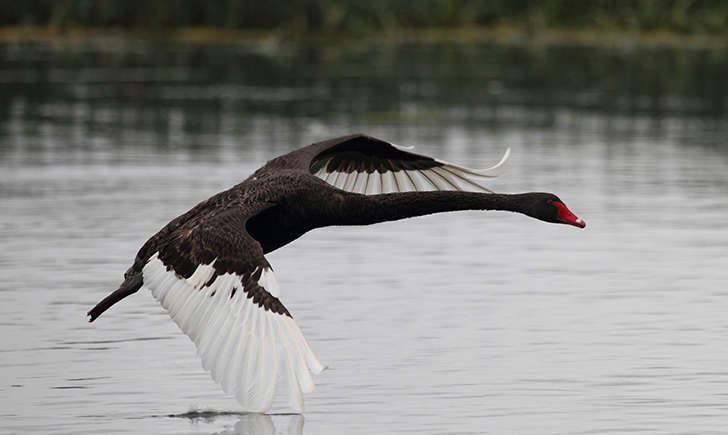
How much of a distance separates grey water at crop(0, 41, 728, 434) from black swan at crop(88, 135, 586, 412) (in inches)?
28.6

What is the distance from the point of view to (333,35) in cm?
5534

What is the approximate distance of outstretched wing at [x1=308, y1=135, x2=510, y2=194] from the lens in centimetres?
1237

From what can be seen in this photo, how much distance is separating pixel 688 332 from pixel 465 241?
4365 millimetres

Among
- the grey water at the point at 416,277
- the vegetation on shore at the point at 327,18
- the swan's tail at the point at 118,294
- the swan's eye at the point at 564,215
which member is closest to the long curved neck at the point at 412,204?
the swan's eye at the point at 564,215

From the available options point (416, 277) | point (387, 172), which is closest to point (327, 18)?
point (416, 277)

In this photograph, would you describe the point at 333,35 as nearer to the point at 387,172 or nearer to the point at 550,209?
the point at 387,172

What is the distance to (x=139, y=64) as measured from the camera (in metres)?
44.2

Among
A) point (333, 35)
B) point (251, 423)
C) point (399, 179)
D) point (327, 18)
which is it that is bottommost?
point (333, 35)

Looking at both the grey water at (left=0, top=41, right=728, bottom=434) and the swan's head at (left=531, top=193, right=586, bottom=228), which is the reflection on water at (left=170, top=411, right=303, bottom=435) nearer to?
the grey water at (left=0, top=41, right=728, bottom=434)

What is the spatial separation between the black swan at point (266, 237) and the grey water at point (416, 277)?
727mm

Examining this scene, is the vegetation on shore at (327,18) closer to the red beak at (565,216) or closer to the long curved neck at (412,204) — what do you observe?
the long curved neck at (412,204)

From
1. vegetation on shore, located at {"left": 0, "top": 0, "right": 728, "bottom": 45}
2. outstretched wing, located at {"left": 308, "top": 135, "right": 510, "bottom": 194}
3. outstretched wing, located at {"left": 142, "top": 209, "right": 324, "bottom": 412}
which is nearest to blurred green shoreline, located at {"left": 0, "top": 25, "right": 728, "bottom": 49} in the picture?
vegetation on shore, located at {"left": 0, "top": 0, "right": 728, "bottom": 45}

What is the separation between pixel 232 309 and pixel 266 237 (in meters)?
1.95

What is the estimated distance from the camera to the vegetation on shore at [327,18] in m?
55.4
